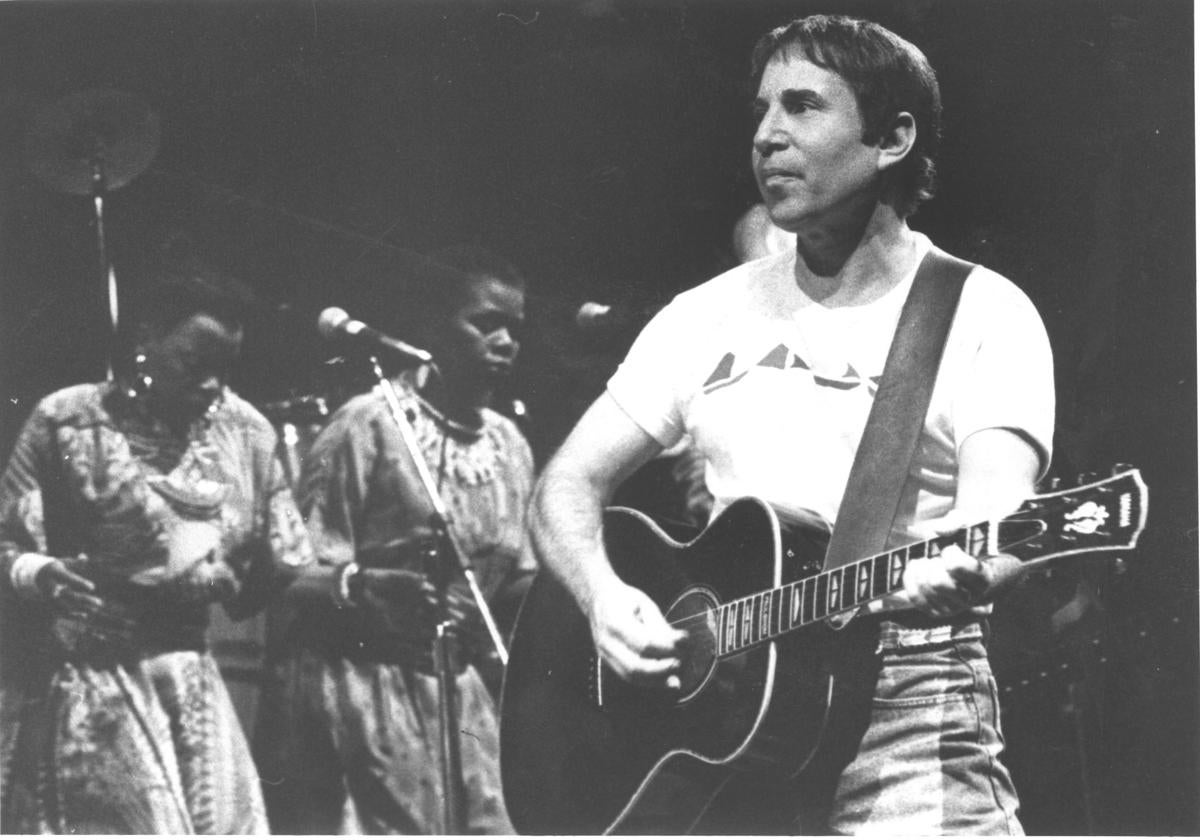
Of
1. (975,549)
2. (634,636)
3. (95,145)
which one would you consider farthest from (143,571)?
(975,549)

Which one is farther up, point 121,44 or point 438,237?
point 121,44

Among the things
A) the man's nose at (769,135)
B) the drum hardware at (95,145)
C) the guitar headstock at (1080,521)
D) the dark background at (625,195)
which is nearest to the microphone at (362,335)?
the dark background at (625,195)

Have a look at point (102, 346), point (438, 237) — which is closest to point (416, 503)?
point (438, 237)

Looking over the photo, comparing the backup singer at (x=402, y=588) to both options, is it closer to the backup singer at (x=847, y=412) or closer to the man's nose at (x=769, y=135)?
the backup singer at (x=847, y=412)

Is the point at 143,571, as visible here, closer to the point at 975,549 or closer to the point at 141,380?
the point at 141,380

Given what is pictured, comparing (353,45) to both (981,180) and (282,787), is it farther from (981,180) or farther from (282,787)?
(282,787)

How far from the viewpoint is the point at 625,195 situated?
3.89 metres

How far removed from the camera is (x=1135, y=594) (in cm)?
363

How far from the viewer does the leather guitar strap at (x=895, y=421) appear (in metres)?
3.44

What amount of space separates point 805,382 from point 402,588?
1.09m

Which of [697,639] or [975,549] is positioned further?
[697,639]

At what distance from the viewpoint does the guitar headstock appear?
3.24 m

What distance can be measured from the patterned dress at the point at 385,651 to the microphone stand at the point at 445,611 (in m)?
0.02

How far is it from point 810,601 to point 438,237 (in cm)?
132
